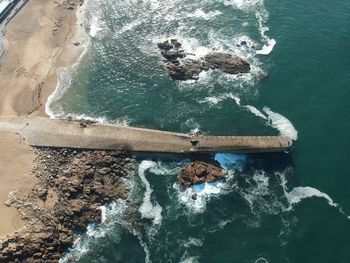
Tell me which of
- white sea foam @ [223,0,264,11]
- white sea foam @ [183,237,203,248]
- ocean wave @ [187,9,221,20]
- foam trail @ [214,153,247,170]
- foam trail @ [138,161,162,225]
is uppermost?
white sea foam @ [223,0,264,11]

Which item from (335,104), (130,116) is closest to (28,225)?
(130,116)

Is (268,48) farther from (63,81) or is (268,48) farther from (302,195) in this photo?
(63,81)

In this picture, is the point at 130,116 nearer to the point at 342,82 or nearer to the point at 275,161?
the point at 275,161

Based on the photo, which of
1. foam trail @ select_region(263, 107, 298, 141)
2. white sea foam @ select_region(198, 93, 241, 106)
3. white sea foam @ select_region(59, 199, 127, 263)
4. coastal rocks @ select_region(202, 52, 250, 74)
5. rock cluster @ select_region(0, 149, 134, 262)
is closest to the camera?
rock cluster @ select_region(0, 149, 134, 262)

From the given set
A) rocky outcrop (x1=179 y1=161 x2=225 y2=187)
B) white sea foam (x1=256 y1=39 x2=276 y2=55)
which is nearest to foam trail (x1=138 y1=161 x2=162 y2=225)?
rocky outcrop (x1=179 y1=161 x2=225 y2=187)

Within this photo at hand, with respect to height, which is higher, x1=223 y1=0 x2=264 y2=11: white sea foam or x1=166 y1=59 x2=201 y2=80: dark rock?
x1=223 y1=0 x2=264 y2=11: white sea foam

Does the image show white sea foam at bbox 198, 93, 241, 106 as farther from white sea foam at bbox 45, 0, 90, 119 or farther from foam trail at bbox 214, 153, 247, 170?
white sea foam at bbox 45, 0, 90, 119

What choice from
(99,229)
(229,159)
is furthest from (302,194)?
(99,229)
